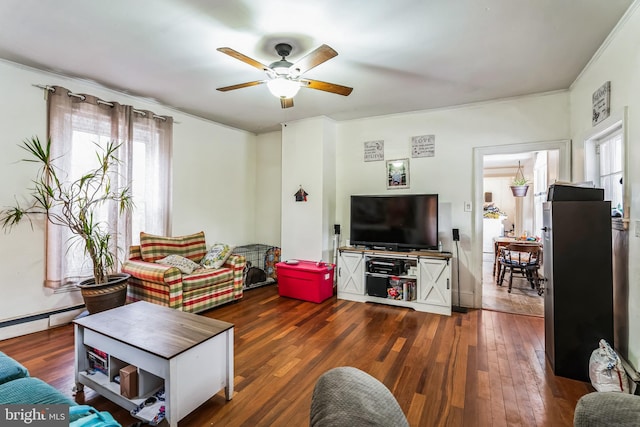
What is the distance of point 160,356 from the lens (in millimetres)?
1585

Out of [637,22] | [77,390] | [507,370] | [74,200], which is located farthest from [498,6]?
[74,200]

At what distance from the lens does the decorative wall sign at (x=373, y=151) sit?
4.45 m

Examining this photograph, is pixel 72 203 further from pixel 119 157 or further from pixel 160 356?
pixel 160 356

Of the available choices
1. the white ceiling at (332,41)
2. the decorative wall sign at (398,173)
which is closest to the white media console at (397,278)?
the decorative wall sign at (398,173)

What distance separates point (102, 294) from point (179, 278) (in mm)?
695

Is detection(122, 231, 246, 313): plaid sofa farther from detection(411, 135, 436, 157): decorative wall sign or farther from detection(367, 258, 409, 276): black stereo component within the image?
detection(411, 135, 436, 157): decorative wall sign

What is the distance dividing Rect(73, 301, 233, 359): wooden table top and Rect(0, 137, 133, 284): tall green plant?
48.1 inches

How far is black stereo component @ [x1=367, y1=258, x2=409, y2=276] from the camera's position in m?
3.88

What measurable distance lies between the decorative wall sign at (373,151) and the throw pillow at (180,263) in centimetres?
291

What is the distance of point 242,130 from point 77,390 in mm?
4296

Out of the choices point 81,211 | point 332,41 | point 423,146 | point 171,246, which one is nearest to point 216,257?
point 171,246

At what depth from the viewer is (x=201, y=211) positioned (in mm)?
4656

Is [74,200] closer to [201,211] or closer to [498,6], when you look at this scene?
[201,211]

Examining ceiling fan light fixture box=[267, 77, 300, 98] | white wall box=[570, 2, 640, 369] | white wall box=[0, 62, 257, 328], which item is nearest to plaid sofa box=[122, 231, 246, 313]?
white wall box=[0, 62, 257, 328]
